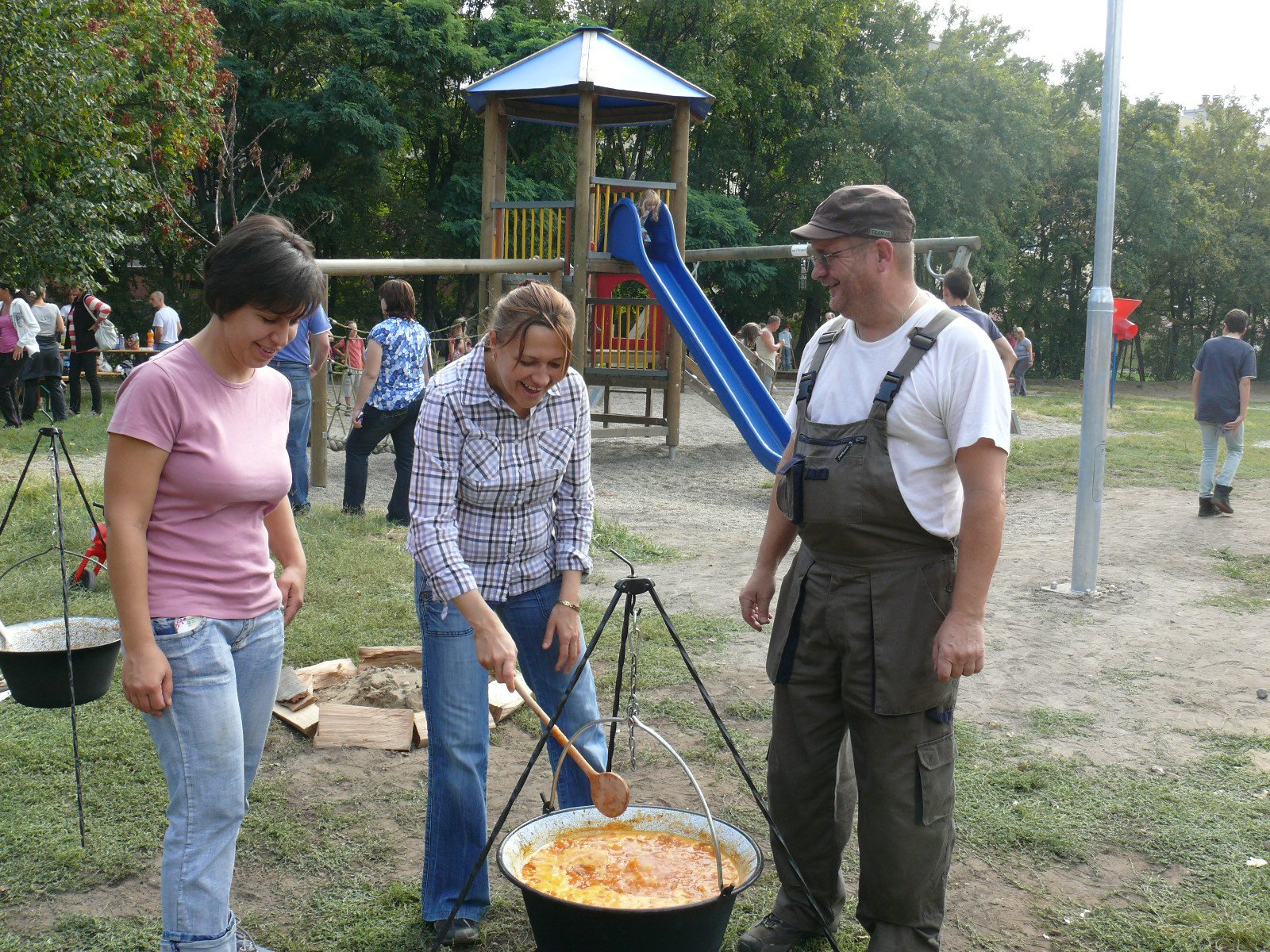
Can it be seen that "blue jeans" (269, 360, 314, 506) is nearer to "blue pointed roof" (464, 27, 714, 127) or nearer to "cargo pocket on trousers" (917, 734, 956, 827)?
"blue pointed roof" (464, 27, 714, 127)

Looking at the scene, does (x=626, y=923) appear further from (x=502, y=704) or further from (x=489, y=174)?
(x=489, y=174)

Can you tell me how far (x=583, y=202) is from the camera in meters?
11.9

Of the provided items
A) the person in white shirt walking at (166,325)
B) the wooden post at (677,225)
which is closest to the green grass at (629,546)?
the wooden post at (677,225)

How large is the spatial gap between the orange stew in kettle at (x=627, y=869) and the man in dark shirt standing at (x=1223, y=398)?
27.4ft

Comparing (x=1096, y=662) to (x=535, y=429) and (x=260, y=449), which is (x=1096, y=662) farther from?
(x=260, y=449)

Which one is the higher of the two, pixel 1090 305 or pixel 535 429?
pixel 1090 305

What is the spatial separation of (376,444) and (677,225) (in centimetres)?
625

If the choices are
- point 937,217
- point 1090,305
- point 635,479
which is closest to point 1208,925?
point 1090,305

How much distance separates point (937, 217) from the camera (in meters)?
Answer: 33.9

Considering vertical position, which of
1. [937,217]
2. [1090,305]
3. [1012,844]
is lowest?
[1012,844]

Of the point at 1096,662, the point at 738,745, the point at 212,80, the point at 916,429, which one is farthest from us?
the point at 212,80

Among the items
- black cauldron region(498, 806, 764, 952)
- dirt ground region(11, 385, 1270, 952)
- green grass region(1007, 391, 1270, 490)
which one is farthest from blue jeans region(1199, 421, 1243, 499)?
black cauldron region(498, 806, 764, 952)

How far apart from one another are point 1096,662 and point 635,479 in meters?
6.41

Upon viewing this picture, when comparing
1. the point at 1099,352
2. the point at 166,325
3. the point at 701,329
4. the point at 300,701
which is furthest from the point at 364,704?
the point at 166,325
